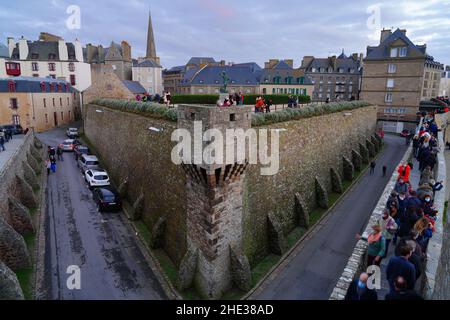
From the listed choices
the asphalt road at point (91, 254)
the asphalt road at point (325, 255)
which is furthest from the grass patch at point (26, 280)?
the asphalt road at point (325, 255)

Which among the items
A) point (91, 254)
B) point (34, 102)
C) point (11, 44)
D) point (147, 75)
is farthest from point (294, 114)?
point (11, 44)

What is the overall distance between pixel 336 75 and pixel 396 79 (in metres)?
23.7

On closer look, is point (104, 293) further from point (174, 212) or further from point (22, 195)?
point (22, 195)

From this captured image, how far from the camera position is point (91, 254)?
53.4ft

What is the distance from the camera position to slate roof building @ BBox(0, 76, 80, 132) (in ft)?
131

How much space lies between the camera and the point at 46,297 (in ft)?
42.3

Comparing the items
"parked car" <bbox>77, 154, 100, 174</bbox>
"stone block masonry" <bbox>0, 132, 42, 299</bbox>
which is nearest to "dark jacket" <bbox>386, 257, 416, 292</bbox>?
"stone block masonry" <bbox>0, 132, 42, 299</bbox>

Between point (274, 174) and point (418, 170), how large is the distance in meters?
8.99

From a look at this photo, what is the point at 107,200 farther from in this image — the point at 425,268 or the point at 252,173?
→ the point at 425,268

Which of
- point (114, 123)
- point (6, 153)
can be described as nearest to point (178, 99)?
point (114, 123)

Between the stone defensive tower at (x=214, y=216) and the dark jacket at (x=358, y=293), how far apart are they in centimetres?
567

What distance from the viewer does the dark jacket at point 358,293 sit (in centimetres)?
676

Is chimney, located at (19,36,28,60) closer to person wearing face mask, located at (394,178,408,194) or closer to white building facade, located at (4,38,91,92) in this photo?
white building facade, located at (4,38,91,92)

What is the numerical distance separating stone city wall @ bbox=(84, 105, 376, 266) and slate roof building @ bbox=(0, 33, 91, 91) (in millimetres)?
36536
